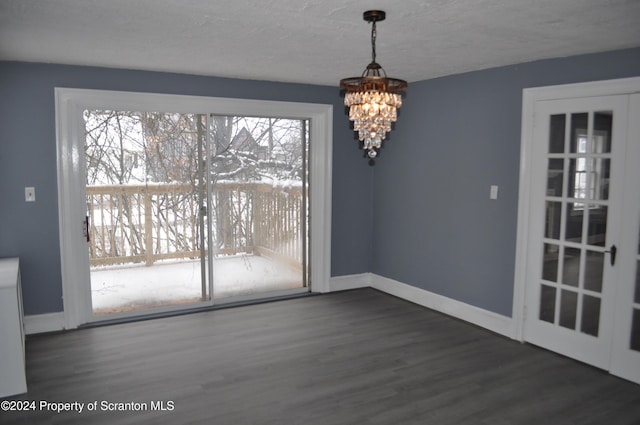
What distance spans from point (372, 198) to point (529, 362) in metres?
2.62

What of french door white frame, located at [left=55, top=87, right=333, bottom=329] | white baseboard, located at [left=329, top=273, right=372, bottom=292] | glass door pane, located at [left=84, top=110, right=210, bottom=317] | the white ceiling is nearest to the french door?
the white ceiling

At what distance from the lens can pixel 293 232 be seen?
536 cm

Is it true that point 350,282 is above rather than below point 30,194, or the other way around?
below

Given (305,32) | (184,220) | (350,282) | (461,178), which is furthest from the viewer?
(350,282)

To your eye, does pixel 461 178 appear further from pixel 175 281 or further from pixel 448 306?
pixel 175 281

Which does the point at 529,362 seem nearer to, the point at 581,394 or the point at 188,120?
the point at 581,394

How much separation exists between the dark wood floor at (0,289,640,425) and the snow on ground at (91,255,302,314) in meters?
0.41

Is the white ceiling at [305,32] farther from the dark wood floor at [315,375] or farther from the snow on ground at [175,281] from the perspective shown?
the dark wood floor at [315,375]

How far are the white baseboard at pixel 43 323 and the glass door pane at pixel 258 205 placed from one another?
56.5 inches

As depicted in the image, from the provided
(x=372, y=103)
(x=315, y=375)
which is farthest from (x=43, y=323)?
(x=372, y=103)

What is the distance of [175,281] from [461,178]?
303cm

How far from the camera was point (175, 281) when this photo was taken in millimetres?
4844

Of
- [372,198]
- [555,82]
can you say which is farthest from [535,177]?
[372,198]

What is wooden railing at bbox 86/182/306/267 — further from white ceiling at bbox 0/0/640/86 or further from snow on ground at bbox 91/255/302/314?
white ceiling at bbox 0/0/640/86
